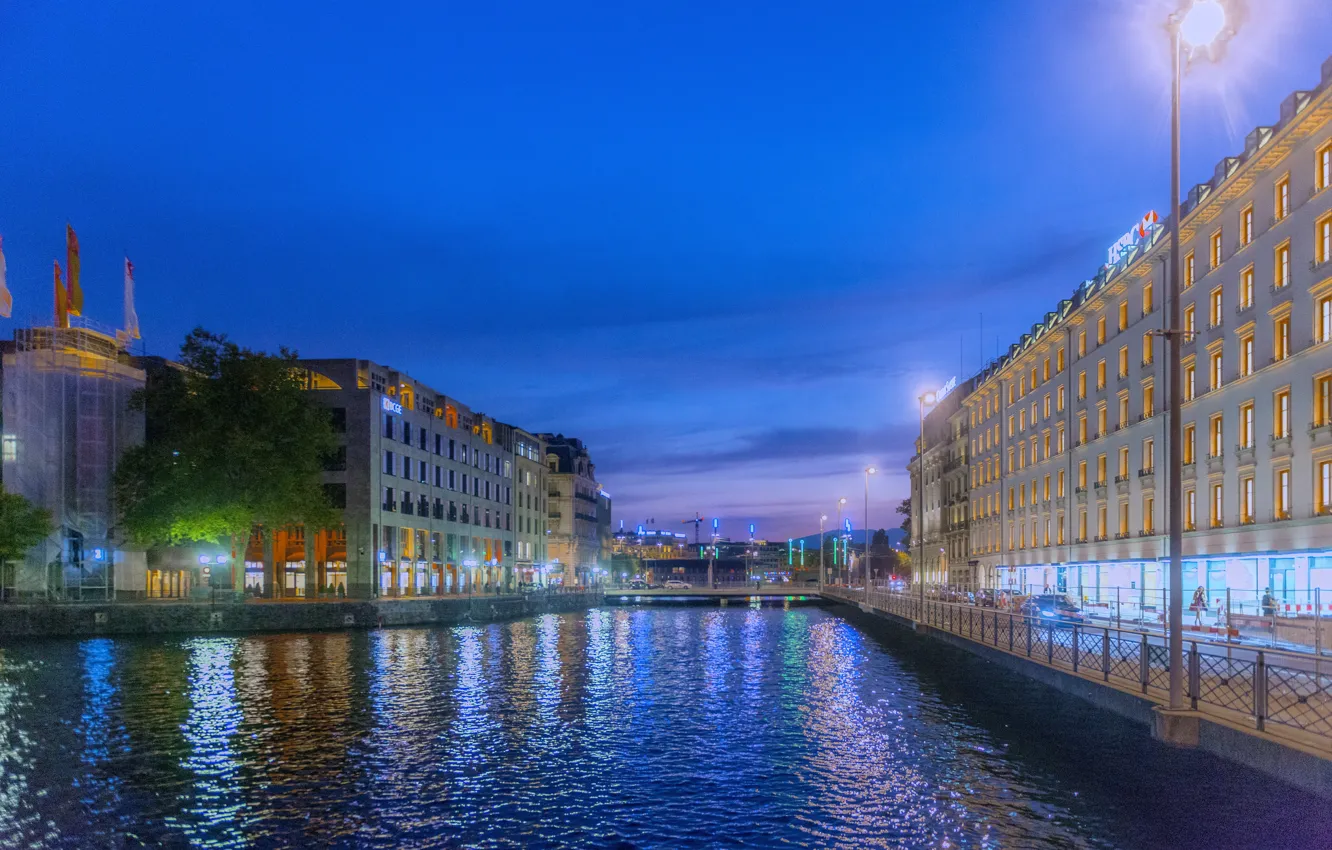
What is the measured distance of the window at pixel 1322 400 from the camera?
39750mm

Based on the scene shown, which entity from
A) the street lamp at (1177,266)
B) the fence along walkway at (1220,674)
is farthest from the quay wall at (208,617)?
the street lamp at (1177,266)

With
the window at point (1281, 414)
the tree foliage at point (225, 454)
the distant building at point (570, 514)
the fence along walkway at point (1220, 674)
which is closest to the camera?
the fence along walkway at point (1220, 674)

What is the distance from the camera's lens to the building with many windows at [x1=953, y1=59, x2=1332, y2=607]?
4078cm

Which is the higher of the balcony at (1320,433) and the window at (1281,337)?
the window at (1281,337)

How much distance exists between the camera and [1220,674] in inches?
842

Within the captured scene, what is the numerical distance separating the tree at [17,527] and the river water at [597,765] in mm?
28592

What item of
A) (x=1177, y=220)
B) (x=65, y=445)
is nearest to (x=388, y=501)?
(x=65, y=445)

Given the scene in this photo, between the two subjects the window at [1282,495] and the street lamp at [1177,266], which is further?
the window at [1282,495]

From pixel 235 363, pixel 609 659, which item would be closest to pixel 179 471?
pixel 235 363

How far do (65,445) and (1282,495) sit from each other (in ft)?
239

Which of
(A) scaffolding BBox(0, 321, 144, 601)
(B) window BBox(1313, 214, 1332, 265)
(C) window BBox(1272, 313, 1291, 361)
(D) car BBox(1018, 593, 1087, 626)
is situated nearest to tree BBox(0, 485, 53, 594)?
(A) scaffolding BBox(0, 321, 144, 601)

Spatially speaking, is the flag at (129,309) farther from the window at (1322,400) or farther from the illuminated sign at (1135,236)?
the window at (1322,400)

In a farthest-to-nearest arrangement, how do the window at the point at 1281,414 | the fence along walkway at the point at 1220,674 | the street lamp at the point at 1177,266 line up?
the window at the point at 1281,414 → the street lamp at the point at 1177,266 → the fence along walkway at the point at 1220,674

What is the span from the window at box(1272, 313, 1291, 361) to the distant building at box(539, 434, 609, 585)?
109360 mm
